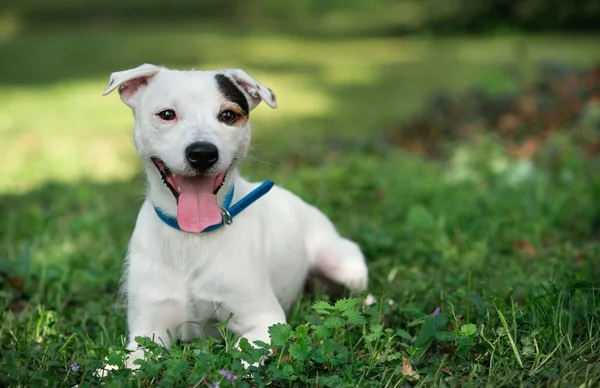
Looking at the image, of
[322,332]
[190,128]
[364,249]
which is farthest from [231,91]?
[364,249]

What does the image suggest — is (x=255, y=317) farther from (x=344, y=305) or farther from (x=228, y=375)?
(x=228, y=375)

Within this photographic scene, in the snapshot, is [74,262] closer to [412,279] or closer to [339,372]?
[412,279]

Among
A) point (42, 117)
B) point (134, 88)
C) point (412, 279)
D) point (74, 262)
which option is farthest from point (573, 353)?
point (42, 117)

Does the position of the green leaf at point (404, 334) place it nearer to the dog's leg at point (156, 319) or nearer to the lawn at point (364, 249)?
the lawn at point (364, 249)

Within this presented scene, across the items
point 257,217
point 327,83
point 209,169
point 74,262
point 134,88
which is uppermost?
point 134,88

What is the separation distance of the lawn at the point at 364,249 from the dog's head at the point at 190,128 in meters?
0.45

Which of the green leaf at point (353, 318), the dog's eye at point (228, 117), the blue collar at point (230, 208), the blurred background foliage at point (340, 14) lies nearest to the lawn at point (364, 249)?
the green leaf at point (353, 318)

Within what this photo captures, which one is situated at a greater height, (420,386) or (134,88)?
(134,88)

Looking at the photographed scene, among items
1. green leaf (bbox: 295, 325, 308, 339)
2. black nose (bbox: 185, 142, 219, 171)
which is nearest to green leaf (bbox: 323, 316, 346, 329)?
green leaf (bbox: 295, 325, 308, 339)

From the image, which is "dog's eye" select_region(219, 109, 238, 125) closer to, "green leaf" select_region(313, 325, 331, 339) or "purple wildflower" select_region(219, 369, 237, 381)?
"green leaf" select_region(313, 325, 331, 339)

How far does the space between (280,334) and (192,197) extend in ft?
2.33

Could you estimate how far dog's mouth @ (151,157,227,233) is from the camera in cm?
357

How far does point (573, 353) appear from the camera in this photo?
332 cm

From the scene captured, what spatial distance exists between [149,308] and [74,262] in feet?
5.33
